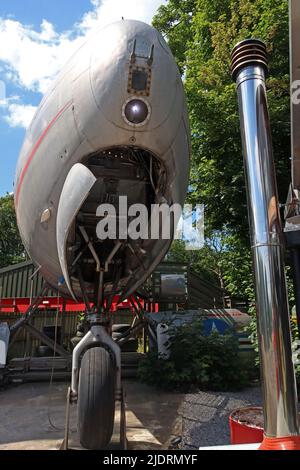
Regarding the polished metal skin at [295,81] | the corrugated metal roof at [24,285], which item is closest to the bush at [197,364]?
the polished metal skin at [295,81]

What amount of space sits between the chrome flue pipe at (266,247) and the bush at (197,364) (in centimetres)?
528

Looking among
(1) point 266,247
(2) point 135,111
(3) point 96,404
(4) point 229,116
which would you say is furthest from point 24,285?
(1) point 266,247

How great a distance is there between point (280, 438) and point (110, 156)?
3.08 m

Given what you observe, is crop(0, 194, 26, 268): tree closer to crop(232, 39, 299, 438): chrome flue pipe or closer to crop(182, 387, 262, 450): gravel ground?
crop(182, 387, 262, 450): gravel ground

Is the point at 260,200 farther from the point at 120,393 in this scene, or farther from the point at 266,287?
the point at 120,393

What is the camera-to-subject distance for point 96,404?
346cm

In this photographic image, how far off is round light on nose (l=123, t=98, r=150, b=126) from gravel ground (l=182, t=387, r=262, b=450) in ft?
11.1

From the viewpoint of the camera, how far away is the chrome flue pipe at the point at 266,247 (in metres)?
1.74

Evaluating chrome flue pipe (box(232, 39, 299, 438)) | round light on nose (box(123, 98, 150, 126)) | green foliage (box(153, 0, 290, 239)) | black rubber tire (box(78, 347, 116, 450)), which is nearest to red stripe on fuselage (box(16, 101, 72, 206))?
round light on nose (box(123, 98, 150, 126))

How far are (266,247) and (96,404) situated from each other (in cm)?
241

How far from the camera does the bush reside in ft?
22.6

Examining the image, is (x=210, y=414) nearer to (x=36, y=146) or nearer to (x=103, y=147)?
(x=103, y=147)

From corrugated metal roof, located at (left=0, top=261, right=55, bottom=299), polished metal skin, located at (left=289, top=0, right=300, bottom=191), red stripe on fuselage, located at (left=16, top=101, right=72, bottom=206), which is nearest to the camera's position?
polished metal skin, located at (left=289, top=0, right=300, bottom=191)

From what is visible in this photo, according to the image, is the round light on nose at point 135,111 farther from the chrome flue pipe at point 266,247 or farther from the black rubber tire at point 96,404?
the black rubber tire at point 96,404
